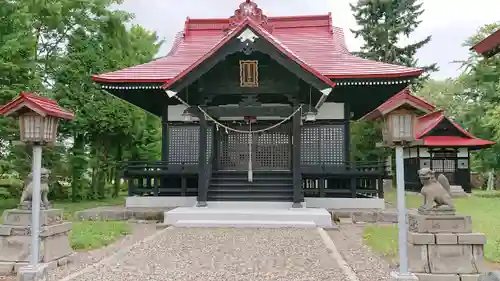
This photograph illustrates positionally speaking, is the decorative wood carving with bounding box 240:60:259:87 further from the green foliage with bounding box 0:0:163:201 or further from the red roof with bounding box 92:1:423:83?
the green foliage with bounding box 0:0:163:201

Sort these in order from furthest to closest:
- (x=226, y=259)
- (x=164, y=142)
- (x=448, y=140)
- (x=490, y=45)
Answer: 1. (x=448, y=140)
2. (x=164, y=142)
3. (x=226, y=259)
4. (x=490, y=45)

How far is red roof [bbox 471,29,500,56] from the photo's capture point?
189 inches

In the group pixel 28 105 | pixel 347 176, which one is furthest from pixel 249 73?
pixel 28 105

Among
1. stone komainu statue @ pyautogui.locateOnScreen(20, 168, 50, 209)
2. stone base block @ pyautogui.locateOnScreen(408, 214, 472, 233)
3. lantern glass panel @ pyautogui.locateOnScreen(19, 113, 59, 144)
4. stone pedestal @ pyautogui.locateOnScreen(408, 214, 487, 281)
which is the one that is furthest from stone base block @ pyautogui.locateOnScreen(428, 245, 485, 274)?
stone komainu statue @ pyautogui.locateOnScreen(20, 168, 50, 209)

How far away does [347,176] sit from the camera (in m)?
13.2

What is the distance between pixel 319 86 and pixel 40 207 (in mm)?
7524

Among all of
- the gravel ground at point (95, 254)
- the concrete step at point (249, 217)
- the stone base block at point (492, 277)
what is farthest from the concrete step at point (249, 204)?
the stone base block at point (492, 277)

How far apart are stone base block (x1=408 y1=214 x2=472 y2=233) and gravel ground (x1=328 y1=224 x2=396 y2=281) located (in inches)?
30.1

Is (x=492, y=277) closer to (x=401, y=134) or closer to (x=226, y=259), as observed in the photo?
(x=401, y=134)

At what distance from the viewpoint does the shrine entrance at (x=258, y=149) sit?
14.0 m

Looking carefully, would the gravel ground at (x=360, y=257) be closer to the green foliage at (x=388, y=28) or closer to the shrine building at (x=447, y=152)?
the shrine building at (x=447, y=152)

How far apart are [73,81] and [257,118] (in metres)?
8.59

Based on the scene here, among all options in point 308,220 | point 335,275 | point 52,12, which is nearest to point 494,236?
point 308,220

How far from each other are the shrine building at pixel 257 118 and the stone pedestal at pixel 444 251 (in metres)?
6.17
